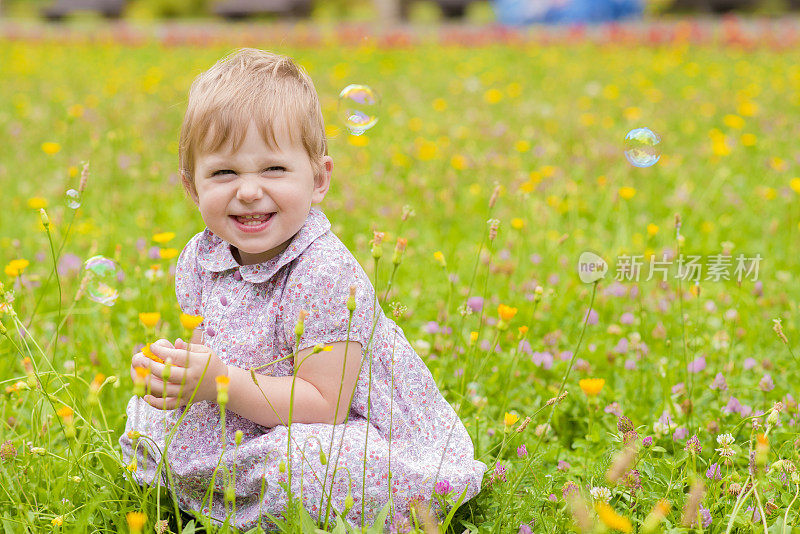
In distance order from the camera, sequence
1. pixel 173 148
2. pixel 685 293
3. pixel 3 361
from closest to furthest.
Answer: pixel 3 361 < pixel 685 293 < pixel 173 148

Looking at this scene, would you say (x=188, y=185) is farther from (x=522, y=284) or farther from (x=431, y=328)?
(x=522, y=284)

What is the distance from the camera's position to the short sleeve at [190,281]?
197 centimetres

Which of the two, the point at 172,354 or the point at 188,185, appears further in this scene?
the point at 188,185

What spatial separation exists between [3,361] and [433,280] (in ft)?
5.02

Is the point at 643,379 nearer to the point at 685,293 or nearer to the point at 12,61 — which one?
the point at 685,293

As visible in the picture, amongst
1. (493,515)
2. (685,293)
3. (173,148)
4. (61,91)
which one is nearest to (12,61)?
(61,91)

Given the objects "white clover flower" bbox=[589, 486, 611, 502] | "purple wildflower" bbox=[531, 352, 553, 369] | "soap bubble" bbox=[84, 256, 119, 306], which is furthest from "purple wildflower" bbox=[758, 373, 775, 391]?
"soap bubble" bbox=[84, 256, 119, 306]

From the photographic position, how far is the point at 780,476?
1838 millimetres

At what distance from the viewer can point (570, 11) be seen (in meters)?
14.6

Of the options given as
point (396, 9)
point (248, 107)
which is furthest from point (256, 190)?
point (396, 9)

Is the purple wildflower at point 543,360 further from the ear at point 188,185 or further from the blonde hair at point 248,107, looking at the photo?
the ear at point 188,185

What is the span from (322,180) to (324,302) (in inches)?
11.7

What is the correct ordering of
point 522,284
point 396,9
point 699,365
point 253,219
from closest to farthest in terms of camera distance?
point 253,219
point 699,365
point 522,284
point 396,9

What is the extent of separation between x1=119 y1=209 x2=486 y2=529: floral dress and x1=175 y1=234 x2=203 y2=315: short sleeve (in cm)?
2
